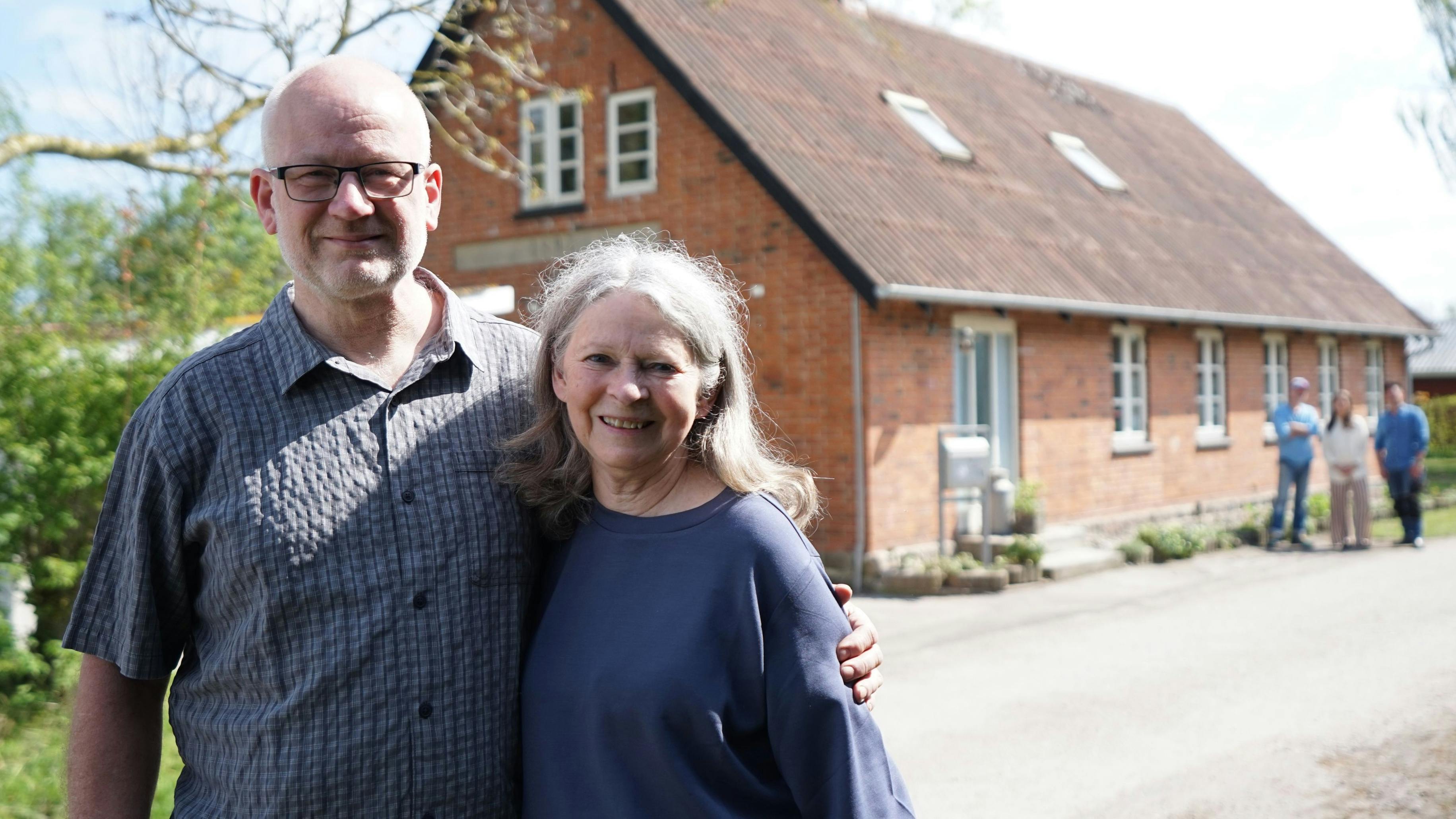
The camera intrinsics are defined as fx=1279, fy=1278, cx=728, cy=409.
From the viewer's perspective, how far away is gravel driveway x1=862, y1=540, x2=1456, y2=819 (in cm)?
582

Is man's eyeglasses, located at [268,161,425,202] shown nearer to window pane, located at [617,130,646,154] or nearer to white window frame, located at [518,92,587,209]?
window pane, located at [617,130,646,154]

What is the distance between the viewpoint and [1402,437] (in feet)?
52.7

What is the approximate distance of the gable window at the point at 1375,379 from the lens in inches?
890

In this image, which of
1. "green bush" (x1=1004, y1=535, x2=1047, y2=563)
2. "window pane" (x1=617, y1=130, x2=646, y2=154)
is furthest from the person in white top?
"window pane" (x1=617, y1=130, x2=646, y2=154)

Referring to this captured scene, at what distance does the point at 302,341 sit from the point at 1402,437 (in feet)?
54.2

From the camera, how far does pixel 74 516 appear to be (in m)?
8.11

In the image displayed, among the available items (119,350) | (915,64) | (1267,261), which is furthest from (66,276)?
(1267,261)

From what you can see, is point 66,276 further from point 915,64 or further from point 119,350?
point 915,64

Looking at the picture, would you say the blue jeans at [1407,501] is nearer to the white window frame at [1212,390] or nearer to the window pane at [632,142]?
the white window frame at [1212,390]

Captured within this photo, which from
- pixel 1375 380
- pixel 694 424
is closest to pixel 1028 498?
pixel 694 424

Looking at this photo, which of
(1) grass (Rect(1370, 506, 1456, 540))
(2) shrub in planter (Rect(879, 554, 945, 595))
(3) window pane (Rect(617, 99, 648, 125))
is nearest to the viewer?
(2) shrub in planter (Rect(879, 554, 945, 595))

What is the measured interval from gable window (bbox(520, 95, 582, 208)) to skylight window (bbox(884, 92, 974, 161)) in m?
3.89

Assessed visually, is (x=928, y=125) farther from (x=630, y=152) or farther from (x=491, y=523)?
(x=491, y=523)

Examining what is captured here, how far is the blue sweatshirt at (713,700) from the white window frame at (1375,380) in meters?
22.8
